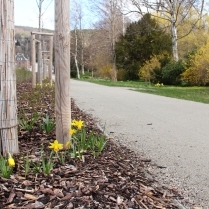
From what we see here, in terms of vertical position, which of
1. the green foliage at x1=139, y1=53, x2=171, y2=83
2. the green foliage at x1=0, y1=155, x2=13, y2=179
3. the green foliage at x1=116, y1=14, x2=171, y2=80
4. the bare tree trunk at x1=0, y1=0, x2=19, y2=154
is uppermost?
the green foliage at x1=116, y1=14, x2=171, y2=80

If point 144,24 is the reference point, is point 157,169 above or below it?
below

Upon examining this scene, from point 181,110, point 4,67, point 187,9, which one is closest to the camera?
point 4,67

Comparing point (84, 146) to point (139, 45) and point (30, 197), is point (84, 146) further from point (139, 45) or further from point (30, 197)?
point (139, 45)

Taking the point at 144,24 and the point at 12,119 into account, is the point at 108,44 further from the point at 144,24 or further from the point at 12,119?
the point at 12,119

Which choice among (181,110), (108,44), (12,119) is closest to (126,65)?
(108,44)

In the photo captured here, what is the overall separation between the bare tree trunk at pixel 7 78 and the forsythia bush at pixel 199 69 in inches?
692

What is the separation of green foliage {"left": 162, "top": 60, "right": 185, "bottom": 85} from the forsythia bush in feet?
4.02

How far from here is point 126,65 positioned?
31375 mm

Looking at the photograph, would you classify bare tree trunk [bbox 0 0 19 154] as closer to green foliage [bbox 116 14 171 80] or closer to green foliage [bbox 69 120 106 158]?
green foliage [bbox 69 120 106 158]

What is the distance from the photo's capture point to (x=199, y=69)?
1927 centimetres

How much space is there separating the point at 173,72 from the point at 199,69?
321cm

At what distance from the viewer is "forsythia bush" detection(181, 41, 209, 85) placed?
1884cm

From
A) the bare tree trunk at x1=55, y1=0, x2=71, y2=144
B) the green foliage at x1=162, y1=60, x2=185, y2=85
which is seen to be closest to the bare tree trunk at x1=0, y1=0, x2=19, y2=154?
the bare tree trunk at x1=55, y1=0, x2=71, y2=144

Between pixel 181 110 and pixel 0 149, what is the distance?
5807 mm
